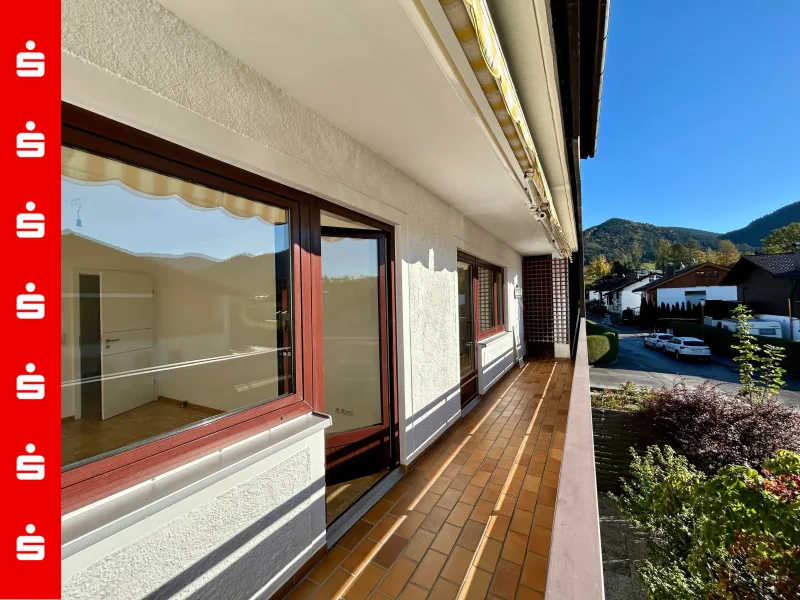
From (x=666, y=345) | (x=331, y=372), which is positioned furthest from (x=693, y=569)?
(x=666, y=345)

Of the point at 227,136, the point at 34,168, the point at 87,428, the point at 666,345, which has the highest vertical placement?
the point at 227,136

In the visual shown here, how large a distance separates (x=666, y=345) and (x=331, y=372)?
29553 millimetres

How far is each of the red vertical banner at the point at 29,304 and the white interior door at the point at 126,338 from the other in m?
0.67

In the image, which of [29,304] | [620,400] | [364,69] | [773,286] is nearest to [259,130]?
[364,69]

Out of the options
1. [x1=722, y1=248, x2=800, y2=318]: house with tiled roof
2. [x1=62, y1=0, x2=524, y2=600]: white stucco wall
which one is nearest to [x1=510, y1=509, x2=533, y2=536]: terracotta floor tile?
[x1=62, y1=0, x2=524, y2=600]: white stucco wall

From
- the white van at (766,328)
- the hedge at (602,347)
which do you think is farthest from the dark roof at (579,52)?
the white van at (766,328)

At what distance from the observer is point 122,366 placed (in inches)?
98.9

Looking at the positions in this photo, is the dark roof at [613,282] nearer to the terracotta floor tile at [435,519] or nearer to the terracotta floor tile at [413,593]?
the terracotta floor tile at [435,519]

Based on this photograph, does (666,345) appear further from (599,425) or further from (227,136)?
(227,136)

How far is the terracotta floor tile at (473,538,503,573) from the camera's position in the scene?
7.65 feet

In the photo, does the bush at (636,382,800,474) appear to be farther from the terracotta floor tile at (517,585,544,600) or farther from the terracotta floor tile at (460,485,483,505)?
the terracotta floor tile at (517,585,544,600)

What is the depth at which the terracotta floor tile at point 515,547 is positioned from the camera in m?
2.38

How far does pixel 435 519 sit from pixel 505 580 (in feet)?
2.30

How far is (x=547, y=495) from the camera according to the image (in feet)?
10.2
